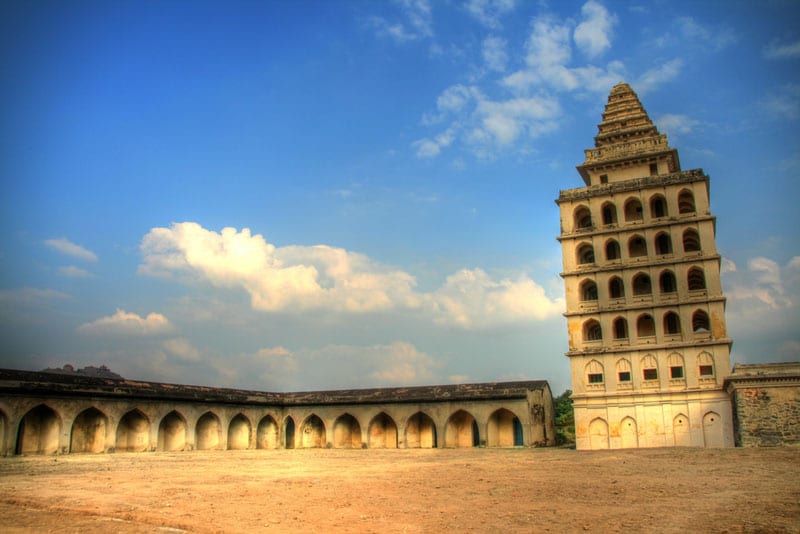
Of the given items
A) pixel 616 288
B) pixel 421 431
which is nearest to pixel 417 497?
pixel 616 288

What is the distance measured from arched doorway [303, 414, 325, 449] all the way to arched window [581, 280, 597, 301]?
18.4 metres

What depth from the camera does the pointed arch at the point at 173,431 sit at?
36.5 m

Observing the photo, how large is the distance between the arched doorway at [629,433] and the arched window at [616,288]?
6593 millimetres

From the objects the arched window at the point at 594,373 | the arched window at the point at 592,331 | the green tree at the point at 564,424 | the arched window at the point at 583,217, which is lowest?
the green tree at the point at 564,424

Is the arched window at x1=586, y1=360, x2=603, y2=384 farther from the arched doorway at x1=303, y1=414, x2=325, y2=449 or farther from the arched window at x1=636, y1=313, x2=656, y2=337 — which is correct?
the arched doorway at x1=303, y1=414, x2=325, y2=449

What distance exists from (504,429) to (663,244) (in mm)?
13583

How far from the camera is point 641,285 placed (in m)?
36.4

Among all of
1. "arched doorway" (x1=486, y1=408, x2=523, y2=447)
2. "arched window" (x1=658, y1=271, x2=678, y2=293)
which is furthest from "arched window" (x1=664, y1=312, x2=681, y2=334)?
"arched doorway" (x1=486, y1=408, x2=523, y2=447)

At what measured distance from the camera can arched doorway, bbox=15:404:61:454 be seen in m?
30.6

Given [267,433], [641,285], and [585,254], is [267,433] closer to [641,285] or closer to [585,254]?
[585,254]

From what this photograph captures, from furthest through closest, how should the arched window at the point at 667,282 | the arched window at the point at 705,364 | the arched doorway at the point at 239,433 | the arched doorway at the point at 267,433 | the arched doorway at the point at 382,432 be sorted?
1. the arched doorway at the point at 267,433
2. the arched doorway at the point at 382,432
3. the arched doorway at the point at 239,433
4. the arched window at the point at 667,282
5. the arched window at the point at 705,364

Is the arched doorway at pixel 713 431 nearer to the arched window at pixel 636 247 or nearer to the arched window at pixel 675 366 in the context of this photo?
the arched window at pixel 675 366

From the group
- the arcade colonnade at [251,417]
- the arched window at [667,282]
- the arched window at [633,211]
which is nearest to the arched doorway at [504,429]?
A: the arcade colonnade at [251,417]

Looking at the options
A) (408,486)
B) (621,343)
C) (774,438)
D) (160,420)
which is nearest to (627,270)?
(621,343)
